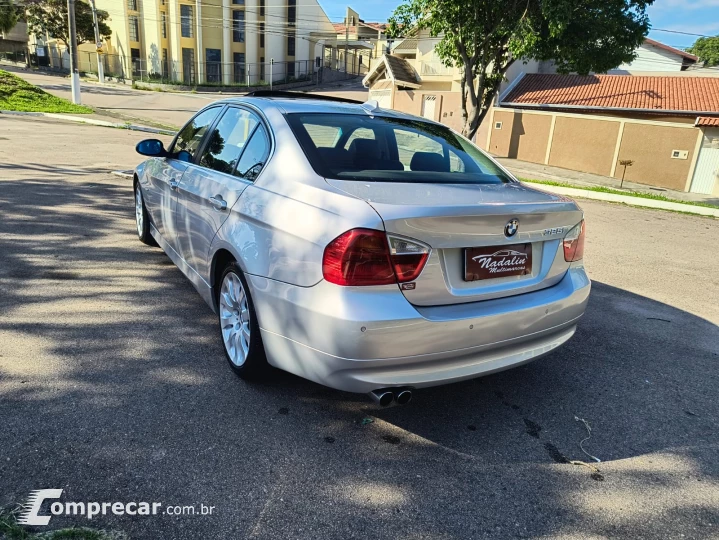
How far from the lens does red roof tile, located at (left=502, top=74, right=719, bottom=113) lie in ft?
89.3

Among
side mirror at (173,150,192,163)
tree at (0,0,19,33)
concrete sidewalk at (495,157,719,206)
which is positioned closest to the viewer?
side mirror at (173,150,192,163)

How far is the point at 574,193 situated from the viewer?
1452 cm

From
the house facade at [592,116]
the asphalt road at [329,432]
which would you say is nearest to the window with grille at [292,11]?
the house facade at [592,116]

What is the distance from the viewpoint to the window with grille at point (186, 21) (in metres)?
55.7

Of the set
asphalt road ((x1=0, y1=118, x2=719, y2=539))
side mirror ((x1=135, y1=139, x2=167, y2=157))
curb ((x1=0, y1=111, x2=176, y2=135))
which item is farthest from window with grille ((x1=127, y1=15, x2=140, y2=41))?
side mirror ((x1=135, y1=139, x2=167, y2=157))

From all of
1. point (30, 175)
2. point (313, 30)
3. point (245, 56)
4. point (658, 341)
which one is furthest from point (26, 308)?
point (313, 30)

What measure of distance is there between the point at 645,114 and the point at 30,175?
2765 cm

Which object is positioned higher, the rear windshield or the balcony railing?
the balcony railing

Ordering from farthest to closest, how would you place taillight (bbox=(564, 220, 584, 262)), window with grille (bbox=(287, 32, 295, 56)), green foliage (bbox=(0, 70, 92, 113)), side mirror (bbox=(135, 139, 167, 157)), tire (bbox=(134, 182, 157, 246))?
window with grille (bbox=(287, 32, 295, 56)) < green foliage (bbox=(0, 70, 92, 113)) < tire (bbox=(134, 182, 157, 246)) < side mirror (bbox=(135, 139, 167, 157)) < taillight (bbox=(564, 220, 584, 262))

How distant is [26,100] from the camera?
23281 mm

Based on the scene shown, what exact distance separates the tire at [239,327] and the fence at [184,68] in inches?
2169

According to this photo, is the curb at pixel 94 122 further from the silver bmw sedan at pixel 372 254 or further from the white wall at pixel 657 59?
the white wall at pixel 657 59

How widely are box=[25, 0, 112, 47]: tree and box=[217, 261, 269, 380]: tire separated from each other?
60903 mm

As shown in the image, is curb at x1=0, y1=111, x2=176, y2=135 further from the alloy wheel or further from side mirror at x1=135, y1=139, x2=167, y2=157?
the alloy wheel
